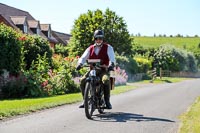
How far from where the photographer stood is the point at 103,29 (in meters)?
49.4

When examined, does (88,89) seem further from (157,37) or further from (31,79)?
(157,37)

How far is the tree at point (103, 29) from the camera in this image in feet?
162

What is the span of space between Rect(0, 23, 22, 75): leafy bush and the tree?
1148 inches

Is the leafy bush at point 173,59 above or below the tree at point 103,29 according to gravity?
below

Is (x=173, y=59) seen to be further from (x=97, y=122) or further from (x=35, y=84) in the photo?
(x=97, y=122)

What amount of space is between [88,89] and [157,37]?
112052 millimetres

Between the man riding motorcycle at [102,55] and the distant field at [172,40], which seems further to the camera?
the distant field at [172,40]

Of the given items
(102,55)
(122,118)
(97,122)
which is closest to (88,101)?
(97,122)

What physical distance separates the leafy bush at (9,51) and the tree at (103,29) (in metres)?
29.2

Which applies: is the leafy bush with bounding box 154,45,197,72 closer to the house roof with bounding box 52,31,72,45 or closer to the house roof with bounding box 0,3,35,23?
the house roof with bounding box 52,31,72,45

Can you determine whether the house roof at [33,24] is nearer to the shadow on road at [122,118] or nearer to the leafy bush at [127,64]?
the leafy bush at [127,64]

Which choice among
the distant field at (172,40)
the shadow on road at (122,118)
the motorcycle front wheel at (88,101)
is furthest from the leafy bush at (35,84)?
the distant field at (172,40)

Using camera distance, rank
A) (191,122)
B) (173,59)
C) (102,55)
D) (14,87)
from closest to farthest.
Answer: (191,122) < (102,55) < (14,87) < (173,59)

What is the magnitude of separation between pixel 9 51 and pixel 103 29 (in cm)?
3056
